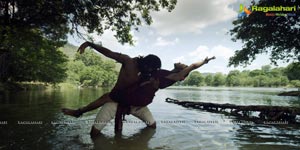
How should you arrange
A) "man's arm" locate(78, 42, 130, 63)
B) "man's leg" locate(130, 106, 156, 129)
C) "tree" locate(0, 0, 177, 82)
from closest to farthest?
1. "man's arm" locate(78, 42, 130, 63)
2. "man's leg" locate(130, 106, 156, 129)
3. "tree" locate(0, 0, 177, 82)

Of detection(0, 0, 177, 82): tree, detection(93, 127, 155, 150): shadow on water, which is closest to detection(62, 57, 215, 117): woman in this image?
detection(93, 127, 155, 150): shadow on water

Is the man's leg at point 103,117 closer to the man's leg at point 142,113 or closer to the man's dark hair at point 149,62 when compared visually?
the man's leg at point 142,113

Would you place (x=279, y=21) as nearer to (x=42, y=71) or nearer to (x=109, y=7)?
(x=109, y=7)

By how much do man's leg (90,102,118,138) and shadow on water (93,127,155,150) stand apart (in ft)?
0.73

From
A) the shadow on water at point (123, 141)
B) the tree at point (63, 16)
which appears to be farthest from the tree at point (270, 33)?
the shadow on water at point (123, 141)

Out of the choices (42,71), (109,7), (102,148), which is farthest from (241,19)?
(42,71)

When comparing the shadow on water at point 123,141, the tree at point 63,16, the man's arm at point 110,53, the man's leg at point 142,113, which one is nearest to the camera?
the shadow on water at point 123,141

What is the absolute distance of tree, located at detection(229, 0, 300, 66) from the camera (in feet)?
66.6

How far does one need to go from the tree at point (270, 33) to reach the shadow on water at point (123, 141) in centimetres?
1801

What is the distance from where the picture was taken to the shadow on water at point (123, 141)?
5.40 metres

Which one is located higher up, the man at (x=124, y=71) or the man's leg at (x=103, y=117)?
the man at (x=124, y=71)

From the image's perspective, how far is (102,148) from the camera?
17.1ft

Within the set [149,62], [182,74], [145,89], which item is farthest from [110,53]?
[182,74]

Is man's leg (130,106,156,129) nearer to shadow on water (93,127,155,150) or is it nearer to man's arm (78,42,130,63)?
shadow on water (93,127,155,150)
